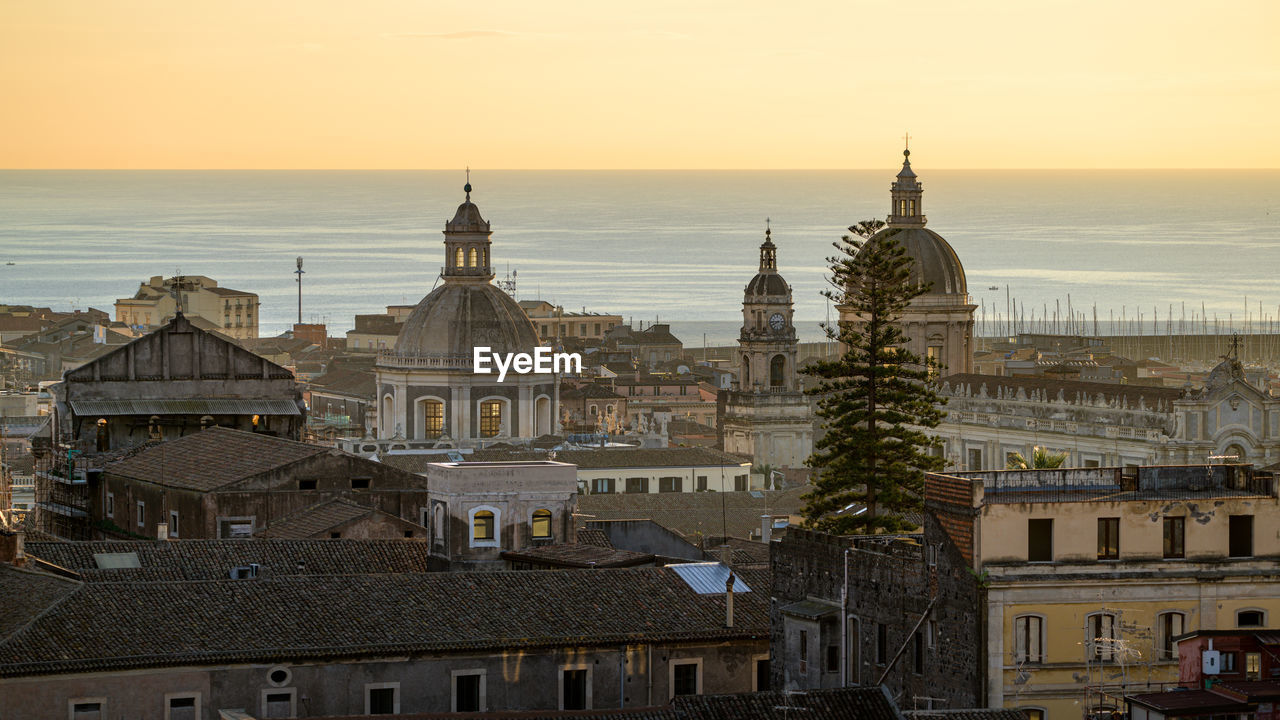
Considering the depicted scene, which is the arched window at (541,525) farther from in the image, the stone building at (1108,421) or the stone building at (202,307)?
the stone building at (202,307)

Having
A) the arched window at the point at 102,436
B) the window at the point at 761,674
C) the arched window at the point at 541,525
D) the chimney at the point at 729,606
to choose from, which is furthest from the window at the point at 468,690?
the arched window at the point at 102,436

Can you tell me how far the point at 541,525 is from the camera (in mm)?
49531

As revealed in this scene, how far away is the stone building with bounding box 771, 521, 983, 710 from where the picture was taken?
34656mm

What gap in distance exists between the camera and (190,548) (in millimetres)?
45531

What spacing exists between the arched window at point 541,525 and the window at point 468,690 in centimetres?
1144

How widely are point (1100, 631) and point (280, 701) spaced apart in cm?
1027

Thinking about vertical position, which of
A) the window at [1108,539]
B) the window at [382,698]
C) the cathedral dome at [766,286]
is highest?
the cathedral dome at [766,286]

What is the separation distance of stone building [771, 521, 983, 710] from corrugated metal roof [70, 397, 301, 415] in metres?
28.1

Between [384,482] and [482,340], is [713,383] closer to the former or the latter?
[482,340]

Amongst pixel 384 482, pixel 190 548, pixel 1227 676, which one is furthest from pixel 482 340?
pixel 1227 676

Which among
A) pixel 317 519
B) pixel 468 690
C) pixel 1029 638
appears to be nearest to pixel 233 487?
pixel 317 519

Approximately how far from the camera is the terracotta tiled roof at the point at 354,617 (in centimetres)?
3634

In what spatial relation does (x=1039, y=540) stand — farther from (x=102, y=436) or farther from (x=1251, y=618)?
(x=102, y=436)

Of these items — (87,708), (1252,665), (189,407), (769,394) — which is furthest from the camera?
(769,394)
